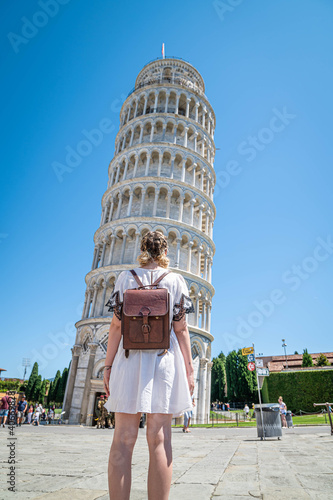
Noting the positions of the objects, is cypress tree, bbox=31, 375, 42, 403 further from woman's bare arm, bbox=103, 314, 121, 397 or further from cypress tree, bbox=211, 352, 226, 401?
woman's bare arm, bbox=103, 314, 121, 397

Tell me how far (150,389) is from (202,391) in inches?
1123

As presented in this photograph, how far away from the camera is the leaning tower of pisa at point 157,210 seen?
2792cm

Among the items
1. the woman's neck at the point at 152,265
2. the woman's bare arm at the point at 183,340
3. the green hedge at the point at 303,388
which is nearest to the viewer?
the woman's bare arm at the point at 183,340

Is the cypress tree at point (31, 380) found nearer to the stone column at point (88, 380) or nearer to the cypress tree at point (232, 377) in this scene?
the cypress tree at point (232, 377)

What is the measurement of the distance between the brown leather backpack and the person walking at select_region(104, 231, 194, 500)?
0.09 meters

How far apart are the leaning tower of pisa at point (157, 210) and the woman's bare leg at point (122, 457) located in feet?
84.6

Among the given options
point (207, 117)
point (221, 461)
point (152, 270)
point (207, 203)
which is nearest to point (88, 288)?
point (207, 203)

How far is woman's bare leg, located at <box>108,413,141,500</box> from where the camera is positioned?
2.23 meters

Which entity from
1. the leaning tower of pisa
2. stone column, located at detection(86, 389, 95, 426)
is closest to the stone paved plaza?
stone column, located at detection(86, 389, 95, 426)

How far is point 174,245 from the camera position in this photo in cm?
3097

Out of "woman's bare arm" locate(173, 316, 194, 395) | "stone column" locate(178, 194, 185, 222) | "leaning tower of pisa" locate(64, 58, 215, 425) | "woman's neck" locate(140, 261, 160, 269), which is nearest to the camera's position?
"woman's bare arm" locate(173, 316, 194, 395)

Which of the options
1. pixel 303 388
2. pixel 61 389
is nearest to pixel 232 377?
pixel 303 388

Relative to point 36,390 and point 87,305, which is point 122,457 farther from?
point 36,390

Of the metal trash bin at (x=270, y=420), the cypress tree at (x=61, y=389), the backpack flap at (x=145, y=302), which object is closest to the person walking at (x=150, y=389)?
the backpack flap at (x=145, y=302)
